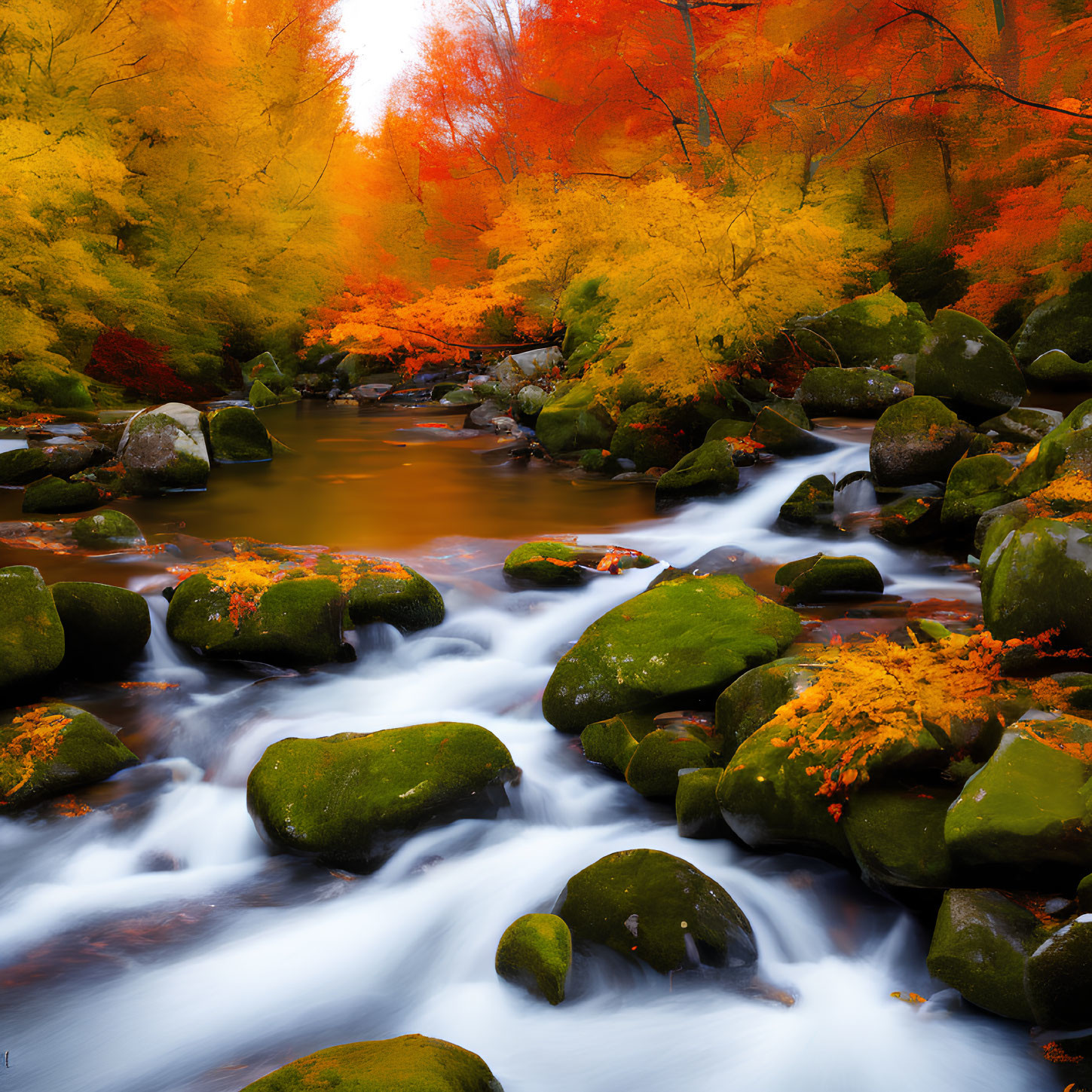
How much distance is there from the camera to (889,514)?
7117mm

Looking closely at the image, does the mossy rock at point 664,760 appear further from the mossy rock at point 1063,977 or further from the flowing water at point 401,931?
the mossy rock at point 1063,977

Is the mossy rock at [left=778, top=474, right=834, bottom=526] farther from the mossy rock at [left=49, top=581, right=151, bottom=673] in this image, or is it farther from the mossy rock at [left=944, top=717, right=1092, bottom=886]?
the mossy rock at [left=49, top=581, right=151, bottom=673]

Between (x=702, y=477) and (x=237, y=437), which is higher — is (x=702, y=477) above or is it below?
below

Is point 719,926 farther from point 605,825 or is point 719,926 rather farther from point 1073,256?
point 1073,256

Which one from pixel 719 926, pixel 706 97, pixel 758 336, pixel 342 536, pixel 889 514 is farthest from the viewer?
pixel 706 97

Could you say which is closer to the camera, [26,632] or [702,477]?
[26,632]

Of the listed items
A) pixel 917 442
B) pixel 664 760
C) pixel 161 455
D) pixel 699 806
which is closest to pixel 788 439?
pixel 917 442

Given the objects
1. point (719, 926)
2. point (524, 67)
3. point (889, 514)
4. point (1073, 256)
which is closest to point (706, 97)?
point (524, 67)

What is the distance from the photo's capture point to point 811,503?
7996mm

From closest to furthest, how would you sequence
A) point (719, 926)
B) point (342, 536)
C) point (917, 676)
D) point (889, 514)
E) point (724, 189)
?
point (719, 926)
point (917, 676)
point (889, 514)
point (342, 536)
point (724, 189)

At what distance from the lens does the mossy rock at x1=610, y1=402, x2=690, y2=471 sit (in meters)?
10.5

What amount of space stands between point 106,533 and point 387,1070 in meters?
6.57

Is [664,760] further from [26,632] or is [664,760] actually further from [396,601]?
[26,632]

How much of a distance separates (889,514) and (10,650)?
20.9 ft
